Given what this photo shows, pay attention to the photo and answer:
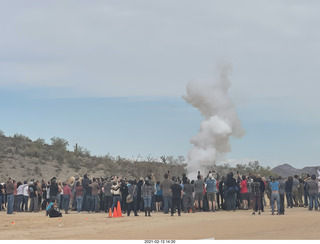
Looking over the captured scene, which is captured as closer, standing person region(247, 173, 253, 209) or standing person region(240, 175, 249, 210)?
standing person region(240, 175, 249, 210)

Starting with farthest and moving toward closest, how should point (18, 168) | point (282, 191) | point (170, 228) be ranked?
point (18, 168) < point (282, 191) < point (170, 228)

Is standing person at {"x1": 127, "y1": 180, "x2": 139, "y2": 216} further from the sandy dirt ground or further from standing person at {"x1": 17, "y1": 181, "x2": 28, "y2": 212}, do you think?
standing person at {"x1": 17, "y1": 181, "x2": 28, "y2": 212}

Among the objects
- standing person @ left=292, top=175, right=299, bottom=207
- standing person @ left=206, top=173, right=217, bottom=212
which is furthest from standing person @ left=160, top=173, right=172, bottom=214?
standing person @ left=292, top=175, right=299, bottom=207

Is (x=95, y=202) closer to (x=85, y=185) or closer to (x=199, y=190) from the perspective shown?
(x=85, y=185)

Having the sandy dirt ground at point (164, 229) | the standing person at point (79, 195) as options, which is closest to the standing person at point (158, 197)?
the standing person at point (79, 195)

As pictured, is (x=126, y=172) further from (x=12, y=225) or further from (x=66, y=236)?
(x=66, y=236)

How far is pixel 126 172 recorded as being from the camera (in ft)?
214

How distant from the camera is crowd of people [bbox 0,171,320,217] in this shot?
24086 millimetres

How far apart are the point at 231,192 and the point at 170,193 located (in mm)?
3628

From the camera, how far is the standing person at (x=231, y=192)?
26.3 metres

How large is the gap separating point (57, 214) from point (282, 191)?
10704mm

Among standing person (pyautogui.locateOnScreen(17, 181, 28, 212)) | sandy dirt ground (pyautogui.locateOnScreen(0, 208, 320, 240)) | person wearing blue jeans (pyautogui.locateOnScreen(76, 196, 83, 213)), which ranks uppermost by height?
standing person (pyautogui.locateOnScreen(17, 181, 28, 212))
